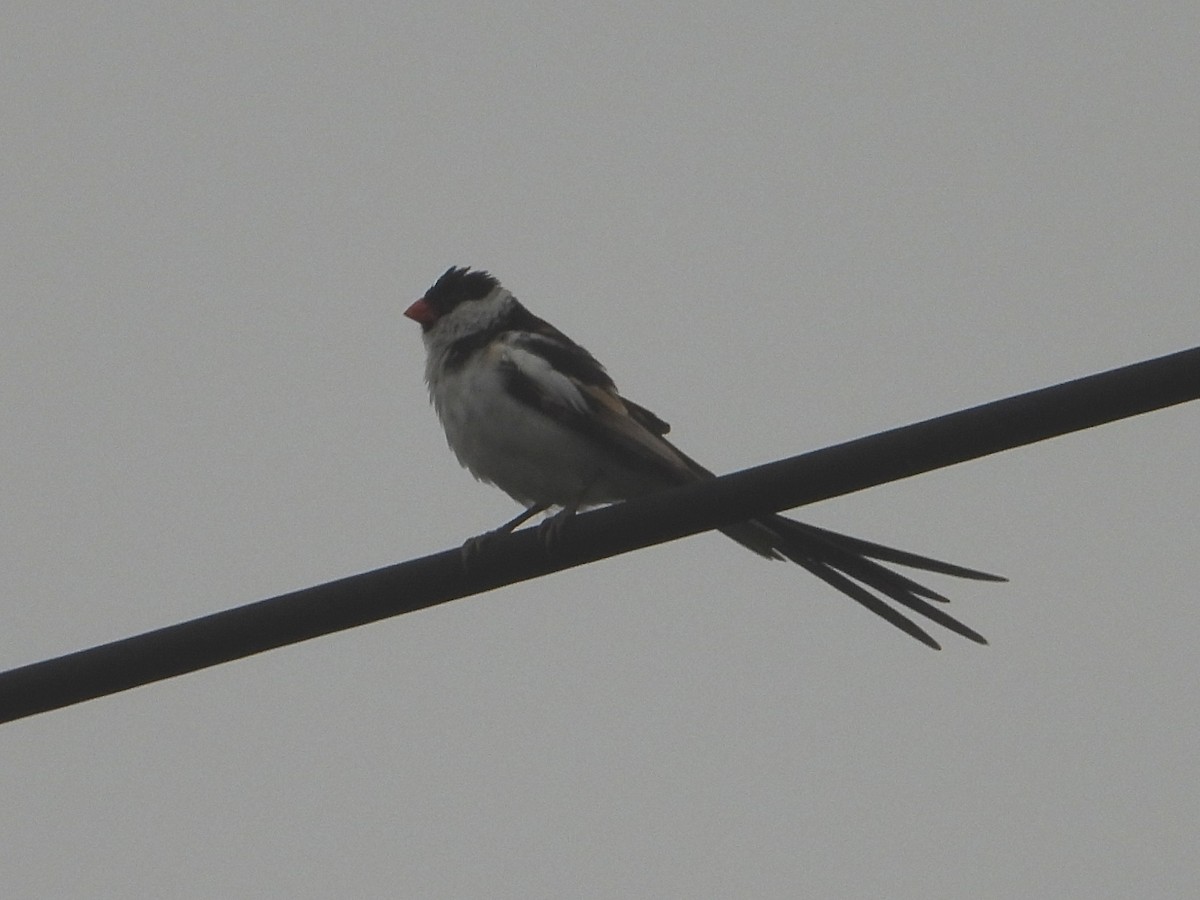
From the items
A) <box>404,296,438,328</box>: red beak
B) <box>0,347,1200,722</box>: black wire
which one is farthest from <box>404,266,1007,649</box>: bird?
<box>0,347,1200,722</box>: black wire

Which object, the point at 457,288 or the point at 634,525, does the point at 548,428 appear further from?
the point at 634,525

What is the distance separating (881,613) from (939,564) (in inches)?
12.9

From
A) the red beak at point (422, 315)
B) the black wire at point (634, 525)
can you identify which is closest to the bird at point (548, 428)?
the red beak at point (422, 315)

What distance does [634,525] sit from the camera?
2943 mm

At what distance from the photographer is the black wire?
2645 mm

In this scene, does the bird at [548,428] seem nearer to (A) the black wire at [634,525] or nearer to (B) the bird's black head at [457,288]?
(B) the bird's black head at [457,288]

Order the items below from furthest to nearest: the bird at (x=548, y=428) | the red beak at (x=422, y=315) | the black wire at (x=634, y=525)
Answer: the red beak at (x=422, y=315)
the bird at (x=548, y=428)
the black wire at (x=634, y=525)

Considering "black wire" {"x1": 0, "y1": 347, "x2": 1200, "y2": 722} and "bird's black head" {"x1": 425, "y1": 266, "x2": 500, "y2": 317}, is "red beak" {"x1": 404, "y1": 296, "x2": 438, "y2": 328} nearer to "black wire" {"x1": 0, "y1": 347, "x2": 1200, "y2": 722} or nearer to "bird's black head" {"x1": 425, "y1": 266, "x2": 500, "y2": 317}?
"bird's black head" {"x1": 425, "y1": 266, "x2": 500, "y2": 317}

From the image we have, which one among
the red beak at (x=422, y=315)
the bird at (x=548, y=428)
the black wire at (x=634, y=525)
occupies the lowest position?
the black wire at (x=634, y=525)

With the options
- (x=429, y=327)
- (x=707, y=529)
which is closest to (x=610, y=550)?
(x=707, y=529)

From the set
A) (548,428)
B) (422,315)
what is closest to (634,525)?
(548,428)

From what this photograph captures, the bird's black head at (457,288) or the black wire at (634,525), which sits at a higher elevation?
the bird's black head at (457,288)

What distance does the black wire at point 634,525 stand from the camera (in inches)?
104

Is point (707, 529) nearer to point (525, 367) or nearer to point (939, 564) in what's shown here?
point (939, 564)
